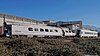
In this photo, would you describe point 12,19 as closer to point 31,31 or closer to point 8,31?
point 31,31

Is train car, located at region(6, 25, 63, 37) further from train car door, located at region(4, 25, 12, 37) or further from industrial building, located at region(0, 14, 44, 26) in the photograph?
industrial building, located at region(0, 14, 44, 26)

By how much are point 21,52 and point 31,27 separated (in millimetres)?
18622

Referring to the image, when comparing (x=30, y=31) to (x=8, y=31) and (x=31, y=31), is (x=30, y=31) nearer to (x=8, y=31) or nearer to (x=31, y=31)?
(x=31, y=31)

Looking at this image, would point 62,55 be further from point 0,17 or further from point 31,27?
point 0,17

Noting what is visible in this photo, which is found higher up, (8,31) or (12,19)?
(12,19)

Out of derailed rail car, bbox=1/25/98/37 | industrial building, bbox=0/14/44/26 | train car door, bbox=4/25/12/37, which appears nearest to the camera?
train car door, bbox=4/25/12/37

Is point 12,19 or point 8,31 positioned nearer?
point 8,31

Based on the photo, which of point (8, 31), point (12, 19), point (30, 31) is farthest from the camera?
point (12, 19)

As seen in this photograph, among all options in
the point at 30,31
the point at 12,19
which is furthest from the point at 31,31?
the point at 12,19

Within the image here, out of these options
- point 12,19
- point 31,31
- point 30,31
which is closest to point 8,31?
point 30,31

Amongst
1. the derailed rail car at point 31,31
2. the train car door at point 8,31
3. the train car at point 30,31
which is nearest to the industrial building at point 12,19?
the derailed rail car at point 31,31

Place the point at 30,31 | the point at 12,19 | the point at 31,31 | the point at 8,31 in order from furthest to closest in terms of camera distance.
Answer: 1. the point at 12,19
2. the point at 31,31
3. the point at 30,31
4. the point at 8,31

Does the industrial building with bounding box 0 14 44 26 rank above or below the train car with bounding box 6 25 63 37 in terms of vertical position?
above

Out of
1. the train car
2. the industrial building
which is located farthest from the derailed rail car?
the industrial building
